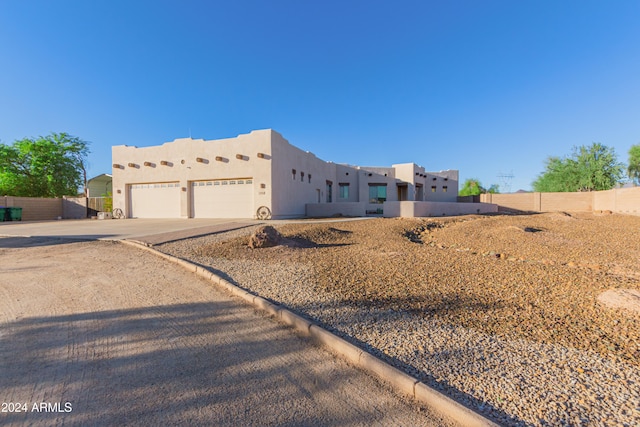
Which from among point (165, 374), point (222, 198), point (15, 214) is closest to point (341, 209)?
point (222, 198)

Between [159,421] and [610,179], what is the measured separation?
41.5m

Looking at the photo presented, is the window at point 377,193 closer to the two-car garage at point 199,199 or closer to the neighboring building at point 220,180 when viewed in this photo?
the neighboring building at point 220,180

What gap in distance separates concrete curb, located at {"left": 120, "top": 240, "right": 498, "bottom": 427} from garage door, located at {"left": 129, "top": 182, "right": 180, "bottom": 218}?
17799mm

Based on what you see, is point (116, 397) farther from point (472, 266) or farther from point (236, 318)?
point (472, 266)

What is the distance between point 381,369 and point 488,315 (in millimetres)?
1802

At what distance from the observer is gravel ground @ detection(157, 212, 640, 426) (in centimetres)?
197

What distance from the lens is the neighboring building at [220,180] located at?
17281mm

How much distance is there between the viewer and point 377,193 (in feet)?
103

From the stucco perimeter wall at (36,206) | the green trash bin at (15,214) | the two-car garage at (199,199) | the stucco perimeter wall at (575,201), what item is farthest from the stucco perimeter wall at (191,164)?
the stucco perimeter wall at (575,201)

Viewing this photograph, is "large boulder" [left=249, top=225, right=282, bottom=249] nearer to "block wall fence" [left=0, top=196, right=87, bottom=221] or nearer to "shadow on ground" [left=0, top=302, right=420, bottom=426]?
"shadow on ground" [left=0, top=302, right=420, bottom=426]

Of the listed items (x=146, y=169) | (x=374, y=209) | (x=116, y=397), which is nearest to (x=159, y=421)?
(x=116, y=397)

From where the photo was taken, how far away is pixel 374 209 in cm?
2430

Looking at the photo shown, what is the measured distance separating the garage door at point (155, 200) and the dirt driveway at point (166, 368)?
1599 centimetres

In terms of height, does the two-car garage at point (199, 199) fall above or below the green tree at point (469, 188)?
below
